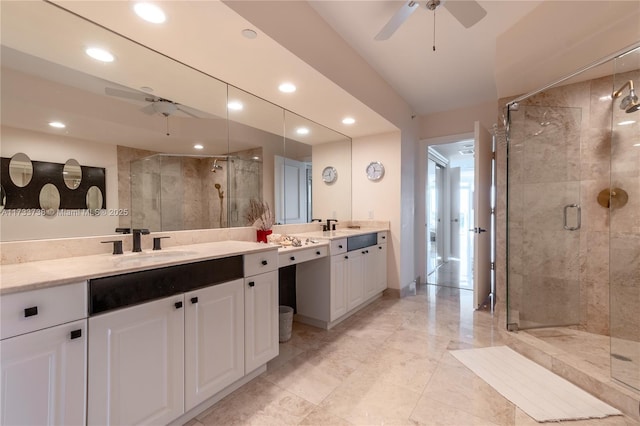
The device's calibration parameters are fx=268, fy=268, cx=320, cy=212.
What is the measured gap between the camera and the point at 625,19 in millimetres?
1786

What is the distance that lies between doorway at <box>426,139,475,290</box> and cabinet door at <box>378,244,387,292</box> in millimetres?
1337

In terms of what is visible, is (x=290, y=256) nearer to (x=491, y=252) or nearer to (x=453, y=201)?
(x=491, y=252)

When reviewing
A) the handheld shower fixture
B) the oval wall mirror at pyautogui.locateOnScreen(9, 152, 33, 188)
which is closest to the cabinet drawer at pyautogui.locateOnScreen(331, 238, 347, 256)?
the oval wall mirror at pyautogui.locateOnScreen(9, 152, 33, 188)

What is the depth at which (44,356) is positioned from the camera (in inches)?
38.3

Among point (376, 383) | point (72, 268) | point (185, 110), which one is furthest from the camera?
point (185, 110)

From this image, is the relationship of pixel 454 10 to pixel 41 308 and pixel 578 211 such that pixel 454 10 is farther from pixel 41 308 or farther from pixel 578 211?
pixel 41 308

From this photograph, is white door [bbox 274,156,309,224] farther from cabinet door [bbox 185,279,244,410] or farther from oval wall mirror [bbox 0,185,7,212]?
oval wall mirror [bbox 0,185,7,212]

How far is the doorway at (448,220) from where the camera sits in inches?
193

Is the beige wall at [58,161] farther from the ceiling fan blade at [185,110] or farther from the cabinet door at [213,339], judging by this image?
the cabinet door at [213,339]

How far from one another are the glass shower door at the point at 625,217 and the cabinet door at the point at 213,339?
270 centimetres

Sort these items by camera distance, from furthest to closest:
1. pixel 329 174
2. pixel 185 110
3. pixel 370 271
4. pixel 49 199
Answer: pixel 329 174
pixel 370 271
pixel 185 110
pixel 49 199

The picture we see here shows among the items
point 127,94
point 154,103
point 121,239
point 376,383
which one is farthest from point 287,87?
point 376,383

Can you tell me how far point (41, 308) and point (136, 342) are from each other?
391 mm

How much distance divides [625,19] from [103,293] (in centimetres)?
343
